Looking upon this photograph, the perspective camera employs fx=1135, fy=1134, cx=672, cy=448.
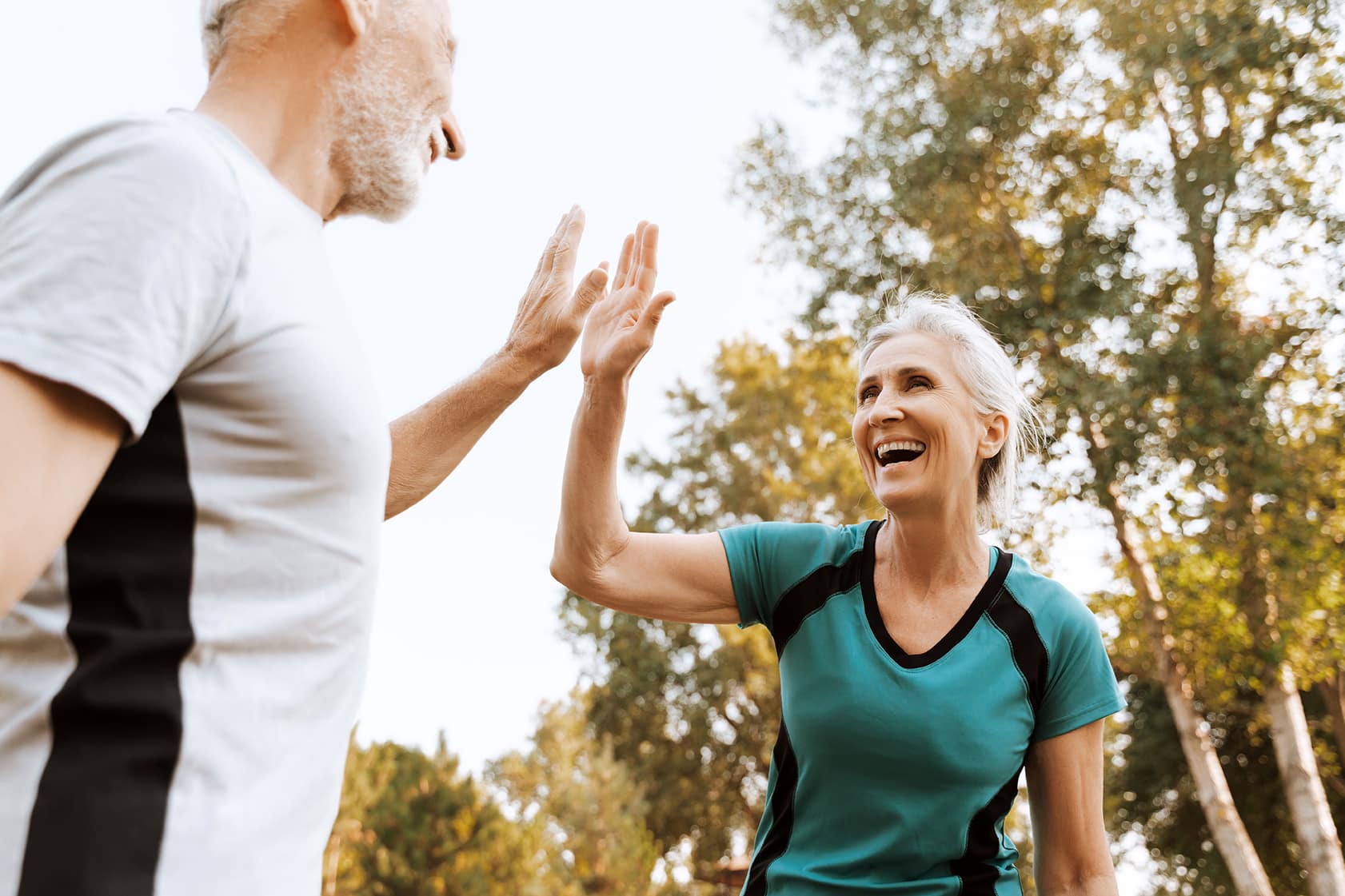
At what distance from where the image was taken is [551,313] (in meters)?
2.34

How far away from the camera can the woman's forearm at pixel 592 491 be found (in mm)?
2428

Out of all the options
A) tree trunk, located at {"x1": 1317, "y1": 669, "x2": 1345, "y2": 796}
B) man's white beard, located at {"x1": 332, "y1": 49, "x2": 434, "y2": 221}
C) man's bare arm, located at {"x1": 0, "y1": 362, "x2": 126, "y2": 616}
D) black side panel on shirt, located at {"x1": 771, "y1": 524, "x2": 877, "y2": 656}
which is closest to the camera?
man's bare arm, located at {"x1": 0, "y1": 362, "x2": 126, "y2": 616}

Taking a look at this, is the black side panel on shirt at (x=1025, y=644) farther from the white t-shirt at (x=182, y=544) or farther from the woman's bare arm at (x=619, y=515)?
the white t-shirt at (x=182, y=544)

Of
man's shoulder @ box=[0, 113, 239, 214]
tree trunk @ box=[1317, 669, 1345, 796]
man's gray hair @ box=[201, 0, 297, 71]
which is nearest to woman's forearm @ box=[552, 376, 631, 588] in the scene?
man's gray hair @ box=[201, 0, 297, 71]

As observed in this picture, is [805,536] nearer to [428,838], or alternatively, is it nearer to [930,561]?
[930,561]

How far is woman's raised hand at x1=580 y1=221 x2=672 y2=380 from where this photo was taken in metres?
2.31

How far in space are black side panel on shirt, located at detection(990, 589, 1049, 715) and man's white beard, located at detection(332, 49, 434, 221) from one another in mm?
1738

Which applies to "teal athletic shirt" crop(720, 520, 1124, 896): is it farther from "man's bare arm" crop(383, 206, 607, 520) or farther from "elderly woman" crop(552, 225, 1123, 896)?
"man's bare arm" crop(383, 206, 607, 520)

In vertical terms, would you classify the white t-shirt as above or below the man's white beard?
below

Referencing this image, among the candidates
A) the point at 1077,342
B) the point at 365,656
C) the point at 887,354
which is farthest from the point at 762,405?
the point at 365,656

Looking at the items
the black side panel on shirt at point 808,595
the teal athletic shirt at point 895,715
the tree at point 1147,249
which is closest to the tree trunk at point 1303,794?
the tree at point 1147,249

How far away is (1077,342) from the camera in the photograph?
48.9ft

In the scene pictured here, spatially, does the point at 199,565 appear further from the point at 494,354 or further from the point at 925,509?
the point at 925,509

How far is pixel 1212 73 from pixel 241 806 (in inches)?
631
